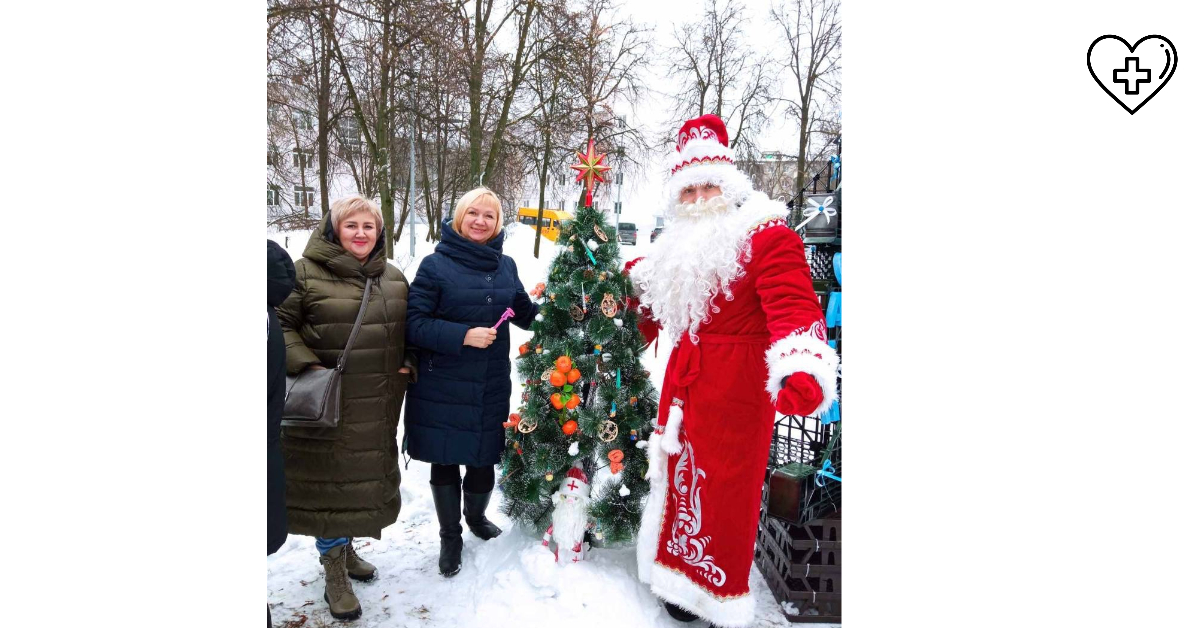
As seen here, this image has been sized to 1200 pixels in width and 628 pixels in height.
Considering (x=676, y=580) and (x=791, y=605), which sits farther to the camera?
(x=791, y=605)

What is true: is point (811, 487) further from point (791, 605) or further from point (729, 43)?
point (729, 43)

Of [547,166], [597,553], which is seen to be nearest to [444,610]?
[597,553]

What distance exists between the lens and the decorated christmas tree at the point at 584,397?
290 centimetres

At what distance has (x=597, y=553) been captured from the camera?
9.94ft

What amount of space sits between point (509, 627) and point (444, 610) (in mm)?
379

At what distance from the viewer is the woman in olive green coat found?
256 cm

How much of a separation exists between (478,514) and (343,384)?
1146 mm

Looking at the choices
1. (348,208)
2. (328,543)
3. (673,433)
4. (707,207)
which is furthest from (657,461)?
(348,208)

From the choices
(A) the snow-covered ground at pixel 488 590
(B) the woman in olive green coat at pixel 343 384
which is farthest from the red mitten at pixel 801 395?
(B) the woman in olive green coat at pixel 343 384

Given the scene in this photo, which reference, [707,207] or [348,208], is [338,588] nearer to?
[348,208]

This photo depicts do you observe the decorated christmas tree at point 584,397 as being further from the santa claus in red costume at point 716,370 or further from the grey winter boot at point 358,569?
the grey winter boot at point 358,569

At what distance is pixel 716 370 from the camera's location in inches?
97.8

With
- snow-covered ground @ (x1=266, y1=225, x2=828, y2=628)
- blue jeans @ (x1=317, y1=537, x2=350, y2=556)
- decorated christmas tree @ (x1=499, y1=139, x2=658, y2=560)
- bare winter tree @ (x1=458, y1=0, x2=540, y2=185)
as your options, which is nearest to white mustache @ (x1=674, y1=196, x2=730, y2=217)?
snow-covered ground @ (x1=266, y1=225, x2=828, y2=628)

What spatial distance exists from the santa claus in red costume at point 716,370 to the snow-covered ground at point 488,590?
0.86 feet
